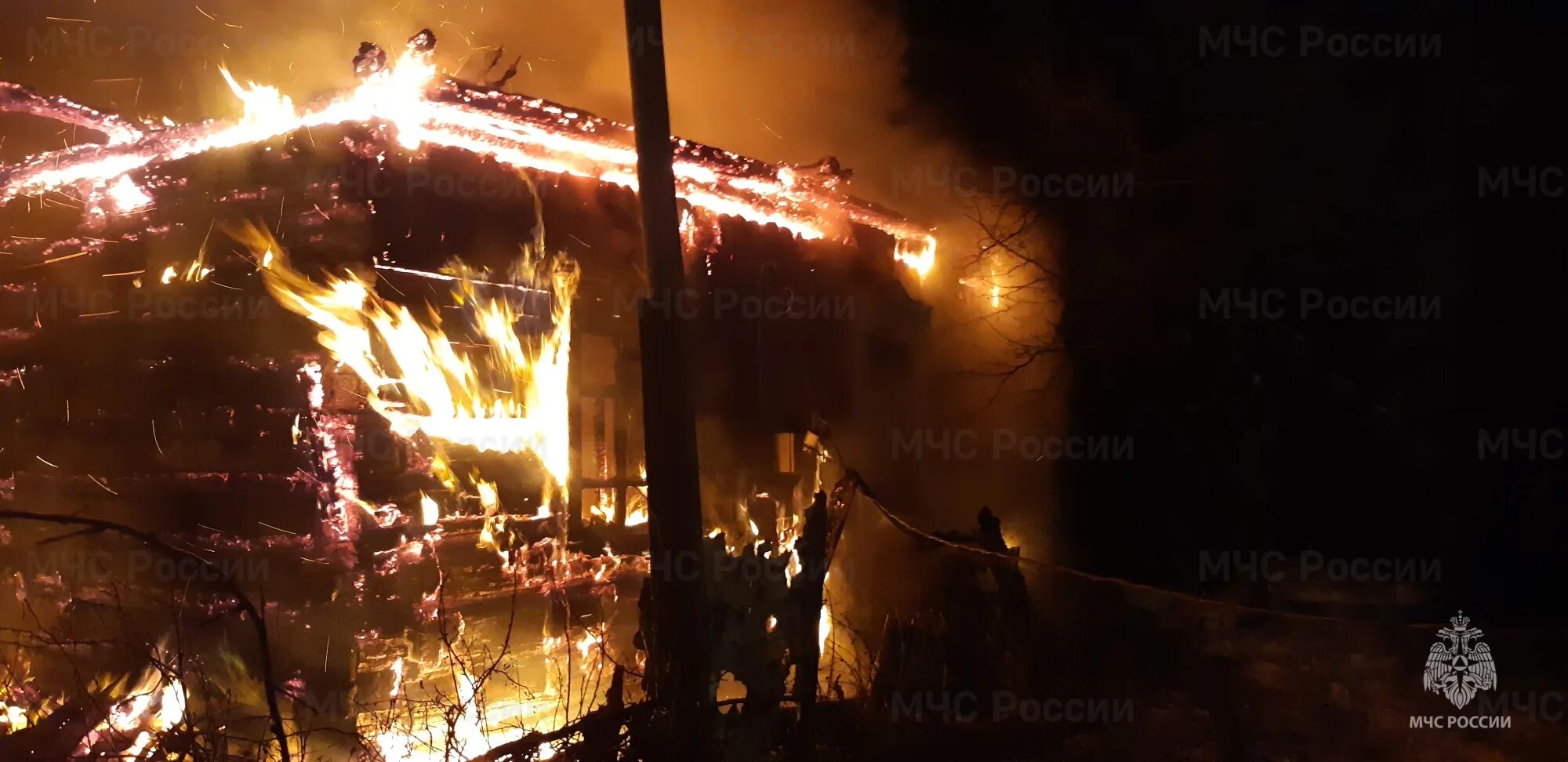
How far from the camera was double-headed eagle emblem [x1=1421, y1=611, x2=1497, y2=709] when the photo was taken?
8586mm

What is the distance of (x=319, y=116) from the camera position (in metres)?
7.02

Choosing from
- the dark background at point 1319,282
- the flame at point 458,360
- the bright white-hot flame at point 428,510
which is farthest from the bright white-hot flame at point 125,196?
the dark background at point 1319,282

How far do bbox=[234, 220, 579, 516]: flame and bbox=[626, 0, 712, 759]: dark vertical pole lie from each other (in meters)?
2.81

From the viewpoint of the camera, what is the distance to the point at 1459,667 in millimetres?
8961

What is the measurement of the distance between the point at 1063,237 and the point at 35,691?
13870 mm

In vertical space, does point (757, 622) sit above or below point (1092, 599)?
above

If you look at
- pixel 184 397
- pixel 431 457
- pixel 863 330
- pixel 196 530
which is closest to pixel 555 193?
pixel 431 457

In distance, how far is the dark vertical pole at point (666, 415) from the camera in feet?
18.0

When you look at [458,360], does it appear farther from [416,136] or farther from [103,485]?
[103,485]

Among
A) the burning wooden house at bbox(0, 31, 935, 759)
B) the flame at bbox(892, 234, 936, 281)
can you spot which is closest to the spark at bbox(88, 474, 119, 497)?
the burning wooden house at bbox(0, 31, 935, 759)

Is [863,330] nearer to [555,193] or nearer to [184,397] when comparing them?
[555,193]

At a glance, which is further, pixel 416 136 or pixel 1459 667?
pixel 1459 667

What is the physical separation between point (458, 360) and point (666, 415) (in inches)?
120

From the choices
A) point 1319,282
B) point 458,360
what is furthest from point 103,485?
point 1319,282
